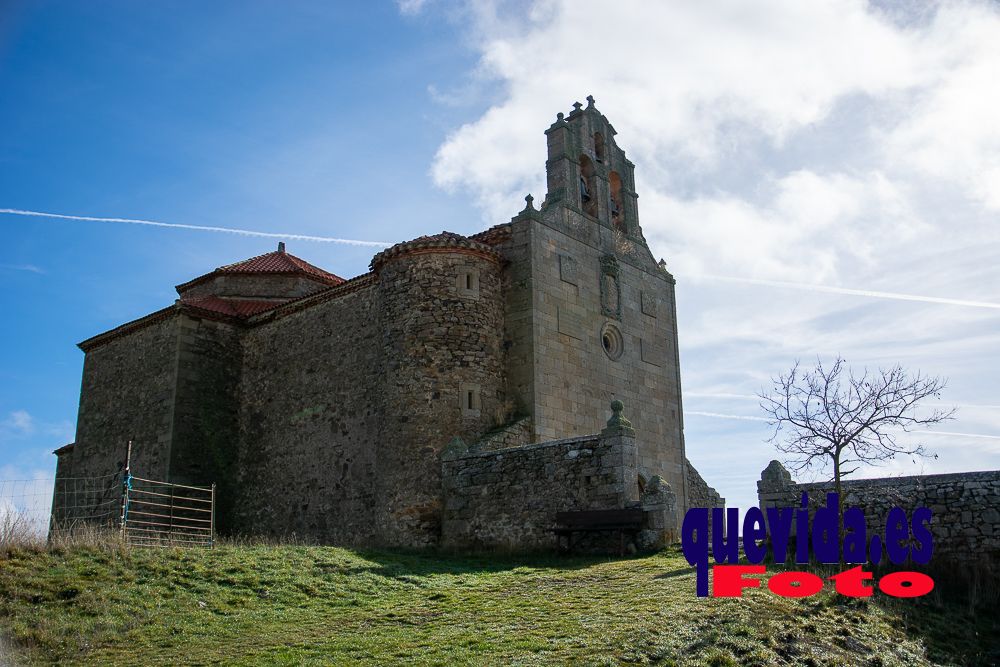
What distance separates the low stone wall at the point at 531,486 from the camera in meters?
17.9

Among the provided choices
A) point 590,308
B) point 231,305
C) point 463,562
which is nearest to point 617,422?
point 463,562

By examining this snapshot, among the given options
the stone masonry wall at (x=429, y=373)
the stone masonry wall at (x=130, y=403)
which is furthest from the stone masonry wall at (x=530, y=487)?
the stone masonry wall at (x=130, y=403)

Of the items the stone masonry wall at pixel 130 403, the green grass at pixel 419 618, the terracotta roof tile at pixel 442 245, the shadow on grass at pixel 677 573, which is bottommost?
the green grass at pixel 419 618

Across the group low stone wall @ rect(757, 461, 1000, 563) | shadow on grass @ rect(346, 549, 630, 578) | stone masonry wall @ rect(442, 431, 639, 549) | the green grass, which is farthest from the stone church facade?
the green grass

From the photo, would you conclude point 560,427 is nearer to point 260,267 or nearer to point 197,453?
point 197,453

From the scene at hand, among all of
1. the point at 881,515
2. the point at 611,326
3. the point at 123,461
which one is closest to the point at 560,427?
the point at 611,326

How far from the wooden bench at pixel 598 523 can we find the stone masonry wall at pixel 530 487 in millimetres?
330

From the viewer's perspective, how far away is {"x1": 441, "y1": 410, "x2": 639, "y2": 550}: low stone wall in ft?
58.6

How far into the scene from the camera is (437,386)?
21.7 m

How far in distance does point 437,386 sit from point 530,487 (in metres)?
3.88

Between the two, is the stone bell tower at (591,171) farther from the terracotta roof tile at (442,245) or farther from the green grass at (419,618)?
the green grass at (419,618)

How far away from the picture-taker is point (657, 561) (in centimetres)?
1554

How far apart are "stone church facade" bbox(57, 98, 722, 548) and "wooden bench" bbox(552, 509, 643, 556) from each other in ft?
1.35

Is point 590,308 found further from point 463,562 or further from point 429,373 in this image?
point 463,562
